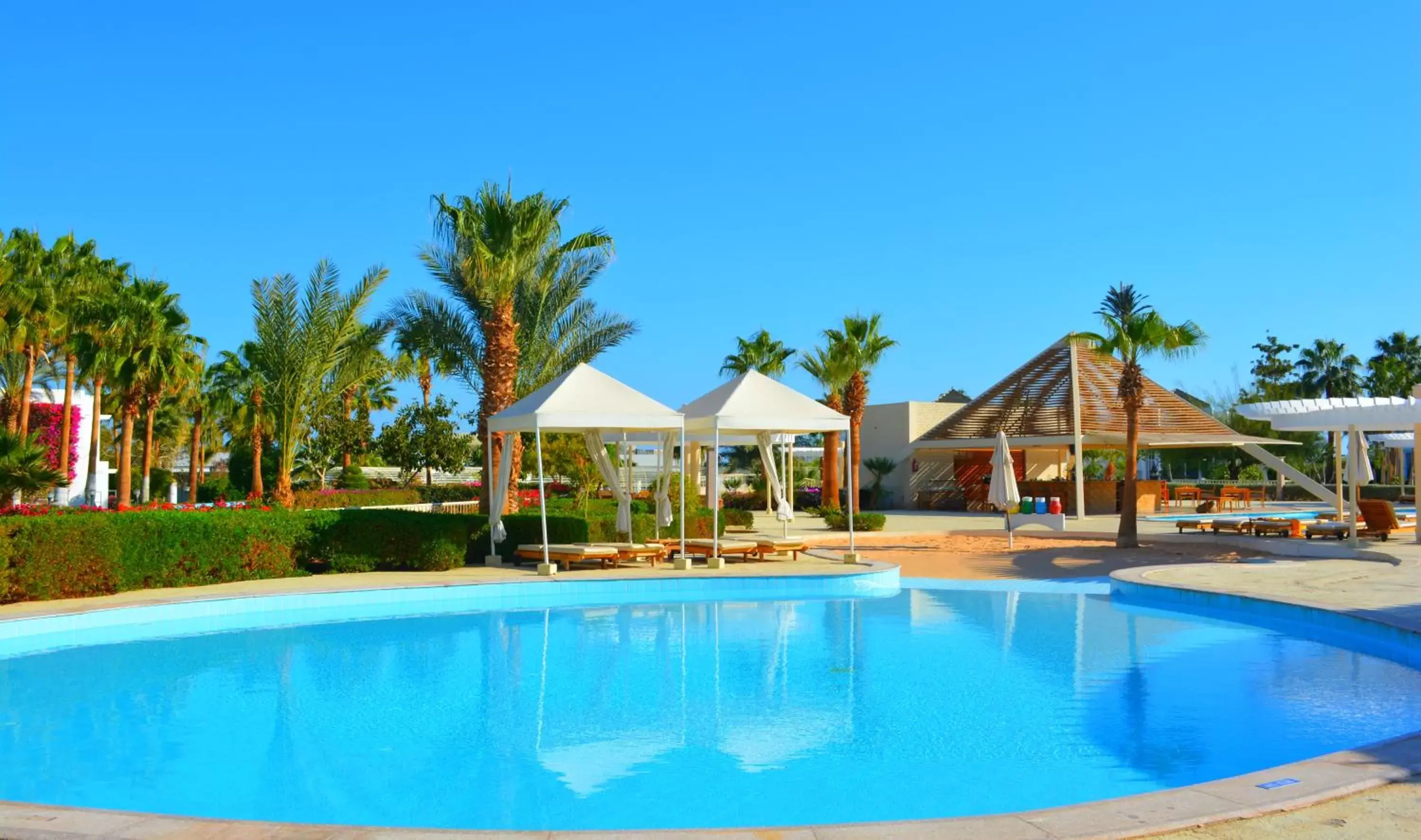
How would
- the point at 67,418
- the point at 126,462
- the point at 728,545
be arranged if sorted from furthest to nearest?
the point at 67,418
the point at 126,462
the point at 728,545

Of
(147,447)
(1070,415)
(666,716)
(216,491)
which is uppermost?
(1070,415)

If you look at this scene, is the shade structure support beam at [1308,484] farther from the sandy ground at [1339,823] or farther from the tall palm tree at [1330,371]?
the tall palm tree at [1330,371]

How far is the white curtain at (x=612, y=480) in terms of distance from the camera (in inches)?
640

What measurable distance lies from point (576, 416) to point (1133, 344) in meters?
10.0

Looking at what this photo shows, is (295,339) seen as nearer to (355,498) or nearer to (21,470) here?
(21,470)

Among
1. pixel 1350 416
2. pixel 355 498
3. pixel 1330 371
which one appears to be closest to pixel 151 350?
pixel 355 498

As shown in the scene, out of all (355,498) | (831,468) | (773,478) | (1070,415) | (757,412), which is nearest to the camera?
(757,412)

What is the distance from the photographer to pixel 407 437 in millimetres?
38312

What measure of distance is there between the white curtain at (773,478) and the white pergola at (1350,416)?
28.3 feet

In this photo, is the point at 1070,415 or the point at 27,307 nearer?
the point at 27,307

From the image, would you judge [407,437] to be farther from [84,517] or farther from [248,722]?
[248,722]

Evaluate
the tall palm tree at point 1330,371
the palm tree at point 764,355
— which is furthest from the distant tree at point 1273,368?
the palm tree at point 764,355

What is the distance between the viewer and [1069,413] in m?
33.8

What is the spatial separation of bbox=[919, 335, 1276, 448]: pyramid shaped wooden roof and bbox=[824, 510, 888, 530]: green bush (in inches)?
422
